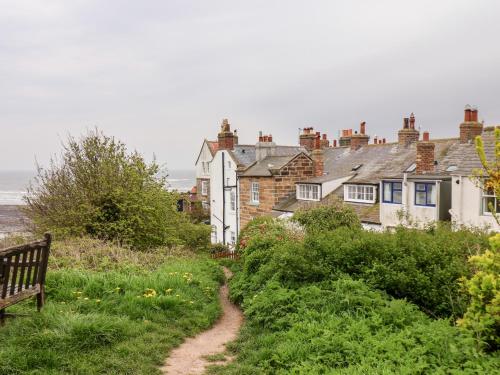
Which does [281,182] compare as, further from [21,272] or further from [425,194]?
[21,272]

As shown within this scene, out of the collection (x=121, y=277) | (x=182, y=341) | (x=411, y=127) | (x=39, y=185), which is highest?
(x=411, y=127)

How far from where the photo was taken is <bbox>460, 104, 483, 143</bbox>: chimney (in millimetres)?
24859

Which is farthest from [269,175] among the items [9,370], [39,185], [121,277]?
[9,370]

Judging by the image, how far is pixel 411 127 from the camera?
2919 cm

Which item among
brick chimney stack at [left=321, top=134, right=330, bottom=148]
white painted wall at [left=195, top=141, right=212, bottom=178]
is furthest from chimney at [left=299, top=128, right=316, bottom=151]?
A: white painted wall at [left=195, top=141, right=212, bottom=178]

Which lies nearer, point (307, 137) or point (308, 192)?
point (308, 192)

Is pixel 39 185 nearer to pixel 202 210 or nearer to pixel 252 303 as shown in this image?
pixel 252 303

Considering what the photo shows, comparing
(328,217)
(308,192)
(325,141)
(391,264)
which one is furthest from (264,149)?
(391,264)

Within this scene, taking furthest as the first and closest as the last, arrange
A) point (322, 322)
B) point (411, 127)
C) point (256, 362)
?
point (411, 127) < point (322, 322) < point (256, 362)

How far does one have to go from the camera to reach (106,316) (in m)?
7.46

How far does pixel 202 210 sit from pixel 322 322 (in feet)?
134

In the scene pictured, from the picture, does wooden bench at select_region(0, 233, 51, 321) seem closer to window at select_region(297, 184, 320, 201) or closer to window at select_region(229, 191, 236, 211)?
window at select_region(297, 184, 320, 201)

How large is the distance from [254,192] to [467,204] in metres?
14.9

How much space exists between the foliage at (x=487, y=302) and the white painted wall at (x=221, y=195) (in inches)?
1106
